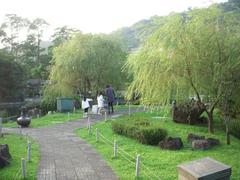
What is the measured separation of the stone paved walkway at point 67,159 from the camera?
406 inches

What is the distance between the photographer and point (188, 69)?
15062 mm

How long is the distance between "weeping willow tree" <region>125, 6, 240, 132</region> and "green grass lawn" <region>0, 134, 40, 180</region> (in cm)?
555

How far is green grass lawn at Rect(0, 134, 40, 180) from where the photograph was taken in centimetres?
1001

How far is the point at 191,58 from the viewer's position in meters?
14.9

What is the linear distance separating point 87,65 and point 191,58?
15394mm

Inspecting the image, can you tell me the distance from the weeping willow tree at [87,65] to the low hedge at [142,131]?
13.5 meters

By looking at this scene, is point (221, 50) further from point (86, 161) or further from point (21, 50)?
point (21, 50)

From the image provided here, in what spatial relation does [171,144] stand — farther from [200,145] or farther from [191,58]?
[191,58]

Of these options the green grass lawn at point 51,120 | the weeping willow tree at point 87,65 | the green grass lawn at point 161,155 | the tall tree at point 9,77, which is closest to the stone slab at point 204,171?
the green grass lawn at point 161,155

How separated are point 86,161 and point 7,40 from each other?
4898 cm

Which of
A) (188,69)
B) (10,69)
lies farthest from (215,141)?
(10,69)

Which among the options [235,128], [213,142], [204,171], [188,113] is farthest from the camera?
[188,113]

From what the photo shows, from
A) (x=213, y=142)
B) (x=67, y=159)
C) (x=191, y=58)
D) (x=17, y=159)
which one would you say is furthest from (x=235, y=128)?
(x=17, y=159)

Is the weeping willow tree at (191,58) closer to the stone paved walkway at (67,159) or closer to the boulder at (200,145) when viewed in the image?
the boulder at (200,145)
